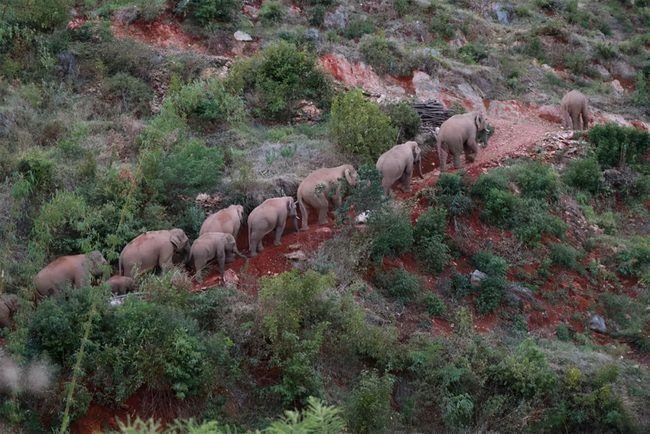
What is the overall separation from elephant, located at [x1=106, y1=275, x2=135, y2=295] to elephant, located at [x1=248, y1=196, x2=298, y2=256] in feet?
7.47

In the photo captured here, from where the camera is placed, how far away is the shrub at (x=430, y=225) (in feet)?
50.0

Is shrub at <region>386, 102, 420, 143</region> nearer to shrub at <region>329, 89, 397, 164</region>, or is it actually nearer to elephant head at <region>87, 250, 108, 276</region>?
shrub at <region>329, 89, 397, 164</region>

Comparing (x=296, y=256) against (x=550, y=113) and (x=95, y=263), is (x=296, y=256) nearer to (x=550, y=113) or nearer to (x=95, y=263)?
(x=95, y=263)

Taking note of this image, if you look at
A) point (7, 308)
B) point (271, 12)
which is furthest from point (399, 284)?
point (271, 12)

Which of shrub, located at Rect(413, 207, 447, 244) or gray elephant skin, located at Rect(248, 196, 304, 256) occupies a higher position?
gray elephant skin, located at Rect(248, 196, 304, 256)

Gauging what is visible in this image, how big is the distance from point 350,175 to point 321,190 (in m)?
0.79

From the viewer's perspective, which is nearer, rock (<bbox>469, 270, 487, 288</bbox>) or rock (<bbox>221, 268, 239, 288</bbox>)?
rock (<bbox>221, 268, 239, 288</bbox>)

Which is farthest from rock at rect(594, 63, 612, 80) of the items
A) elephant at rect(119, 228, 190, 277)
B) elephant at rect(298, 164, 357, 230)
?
elephant at rect(119, 228, 190, 277)

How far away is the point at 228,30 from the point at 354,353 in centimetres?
1314

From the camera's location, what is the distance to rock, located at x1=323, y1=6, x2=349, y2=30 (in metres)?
25.3

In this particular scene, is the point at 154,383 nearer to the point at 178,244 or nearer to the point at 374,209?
the point at 178,244

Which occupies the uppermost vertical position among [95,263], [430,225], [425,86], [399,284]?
[95,263]

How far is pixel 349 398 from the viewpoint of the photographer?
11062mm

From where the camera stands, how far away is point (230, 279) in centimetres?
1312
